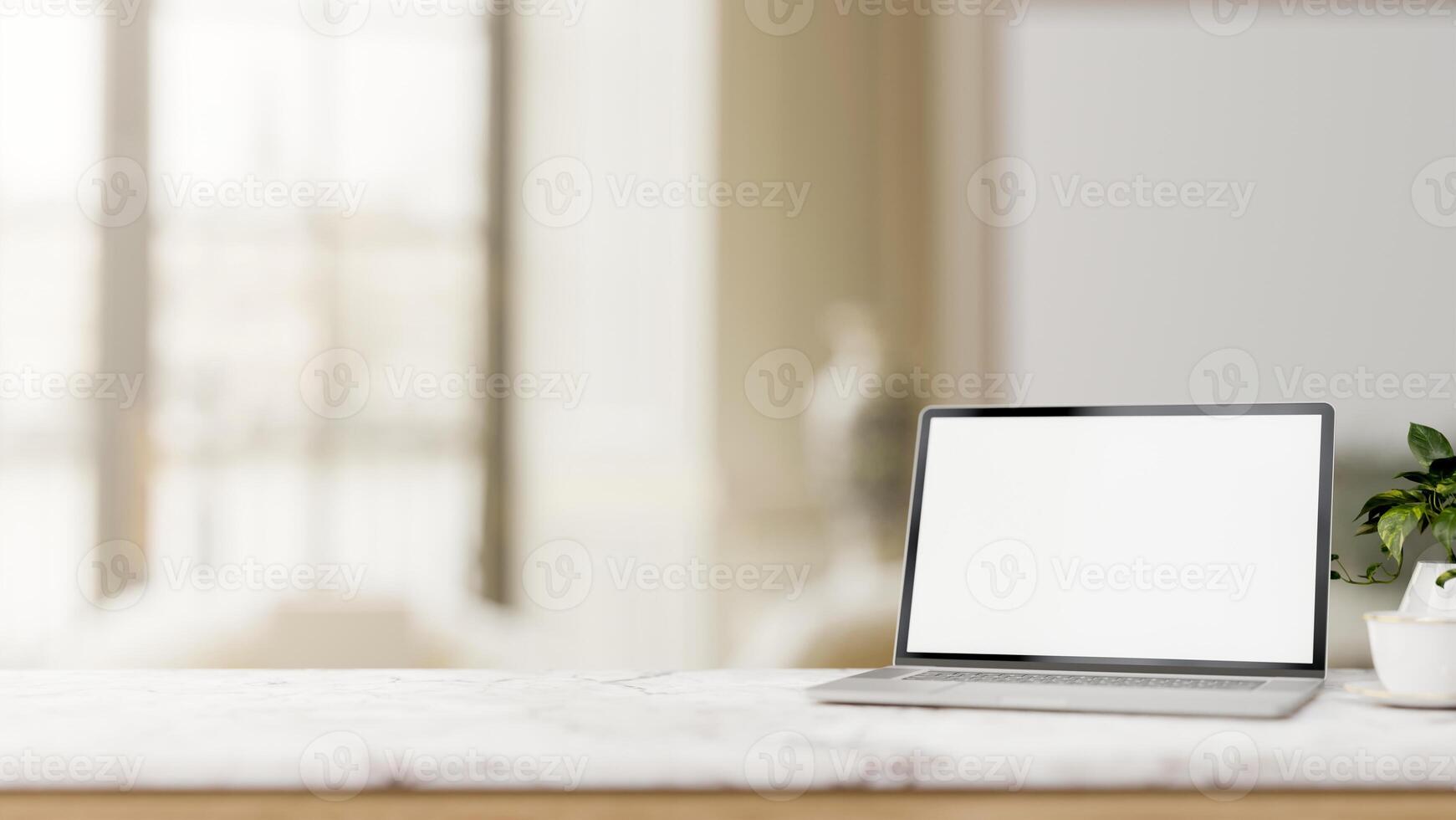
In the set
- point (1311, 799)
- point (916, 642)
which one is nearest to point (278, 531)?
point (916, 642)

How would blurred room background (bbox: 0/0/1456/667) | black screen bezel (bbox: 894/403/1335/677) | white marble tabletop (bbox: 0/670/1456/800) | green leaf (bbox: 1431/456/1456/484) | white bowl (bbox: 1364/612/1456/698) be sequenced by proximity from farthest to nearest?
blurred room background (bbox: 0/0/1456/667) → green leaf (bbox: 1431/456/1456/484) → black screen bezel (bbox: 894/403/1335/677) → white bowl (bbox: 1364/612/1456/698) → white marble tabletop (bbox: 0/670/1456/800)

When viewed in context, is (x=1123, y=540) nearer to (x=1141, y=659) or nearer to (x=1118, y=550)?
(x=1118, y=550)

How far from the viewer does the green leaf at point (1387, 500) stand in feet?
4.23

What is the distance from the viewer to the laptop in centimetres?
117

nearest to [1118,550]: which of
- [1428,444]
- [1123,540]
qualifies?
[1123,540]

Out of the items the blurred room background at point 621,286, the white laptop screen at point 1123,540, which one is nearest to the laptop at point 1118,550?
the white laptop screen at point 1123,540

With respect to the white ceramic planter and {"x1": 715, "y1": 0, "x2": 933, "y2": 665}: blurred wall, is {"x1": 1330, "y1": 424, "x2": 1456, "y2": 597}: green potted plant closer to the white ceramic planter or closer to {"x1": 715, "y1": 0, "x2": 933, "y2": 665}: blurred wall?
the white ceramic planter

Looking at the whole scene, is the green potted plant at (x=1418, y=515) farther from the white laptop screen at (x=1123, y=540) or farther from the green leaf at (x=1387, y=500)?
the white laptop screen at (x=1123, y=540)

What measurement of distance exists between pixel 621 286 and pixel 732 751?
0.71 metres

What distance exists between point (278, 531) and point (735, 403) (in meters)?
0.59

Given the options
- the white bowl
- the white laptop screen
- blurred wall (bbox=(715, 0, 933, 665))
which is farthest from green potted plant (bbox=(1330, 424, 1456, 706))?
blurred wall (bbox=(715, 0, 933, 665))

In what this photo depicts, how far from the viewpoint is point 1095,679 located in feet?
3.73

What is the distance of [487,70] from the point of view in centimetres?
143

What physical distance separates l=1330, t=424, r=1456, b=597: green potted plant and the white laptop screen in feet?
0.47
